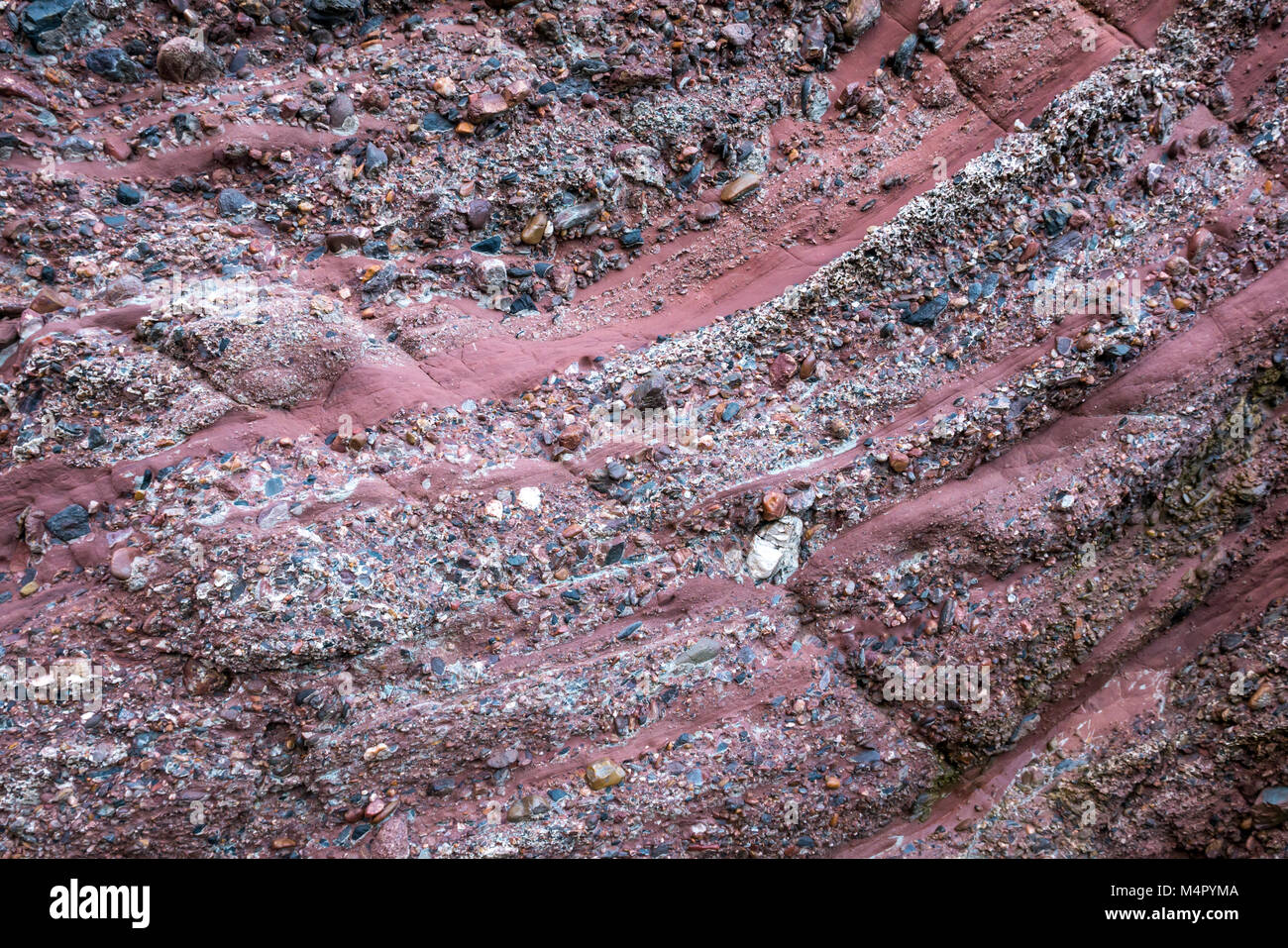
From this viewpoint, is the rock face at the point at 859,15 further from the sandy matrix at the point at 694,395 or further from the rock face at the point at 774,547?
the rock face at the point at 774,547

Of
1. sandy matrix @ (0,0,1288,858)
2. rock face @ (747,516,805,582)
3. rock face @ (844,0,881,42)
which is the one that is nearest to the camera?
sandy matrix @ (0,0,1288,858)

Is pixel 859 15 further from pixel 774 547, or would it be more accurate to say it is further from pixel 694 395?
pixel 774 547

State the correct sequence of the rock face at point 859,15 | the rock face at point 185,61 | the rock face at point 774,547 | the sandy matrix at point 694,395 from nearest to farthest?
1. the sandy matrix at point 694,395
2. the rock face at point 185,61
3. the rock face at point 774,547
4. the rock face at point 859,15

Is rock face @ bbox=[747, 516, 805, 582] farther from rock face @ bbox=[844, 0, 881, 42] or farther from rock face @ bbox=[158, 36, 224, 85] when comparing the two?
rock face @ bbox=[158, 36, 224, 85]

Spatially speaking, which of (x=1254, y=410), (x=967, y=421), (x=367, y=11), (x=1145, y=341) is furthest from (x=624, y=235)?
(x=1254, y=410)

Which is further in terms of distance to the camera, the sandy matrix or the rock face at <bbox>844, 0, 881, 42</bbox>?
the rock face at <bbox>844, 0, 881, 42</bbox>

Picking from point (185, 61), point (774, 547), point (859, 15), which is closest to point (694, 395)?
point (774, 547)

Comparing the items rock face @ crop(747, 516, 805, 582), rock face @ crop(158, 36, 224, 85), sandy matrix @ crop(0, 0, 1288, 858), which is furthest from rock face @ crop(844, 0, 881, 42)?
rock face @ crop(158, 36, 224, 85)

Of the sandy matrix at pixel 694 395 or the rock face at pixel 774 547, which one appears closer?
the sandy matrix at pixel 694 395

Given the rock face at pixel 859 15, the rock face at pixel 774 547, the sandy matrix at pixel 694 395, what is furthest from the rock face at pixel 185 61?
the rock face at pixel 774 547
